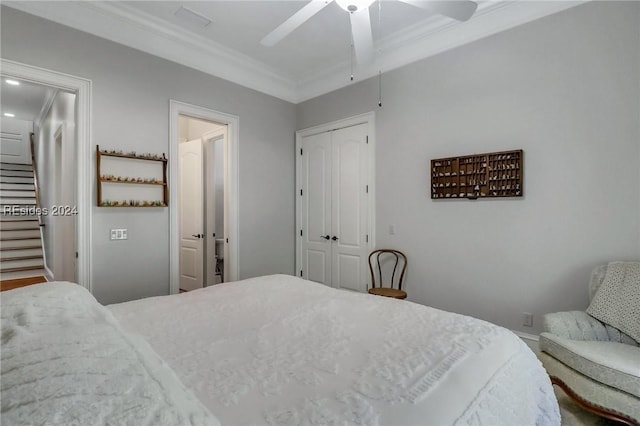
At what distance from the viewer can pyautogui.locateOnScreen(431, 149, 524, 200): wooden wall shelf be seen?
2586 mm

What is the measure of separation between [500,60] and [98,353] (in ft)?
10.8

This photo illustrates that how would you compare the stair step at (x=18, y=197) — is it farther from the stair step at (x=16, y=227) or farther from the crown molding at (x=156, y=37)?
the crown molding at (x=156, y=37)

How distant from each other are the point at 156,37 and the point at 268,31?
1058 mm

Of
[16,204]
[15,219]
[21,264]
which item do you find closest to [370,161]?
[21,264]

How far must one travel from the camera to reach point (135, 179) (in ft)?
9.33

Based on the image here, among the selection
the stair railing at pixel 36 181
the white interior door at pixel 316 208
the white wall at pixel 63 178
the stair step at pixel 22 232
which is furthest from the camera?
the stair railing at pixel 36 181

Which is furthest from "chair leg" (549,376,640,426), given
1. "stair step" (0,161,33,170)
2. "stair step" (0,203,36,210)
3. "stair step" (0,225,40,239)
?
"stair step" (0,161,33,170)

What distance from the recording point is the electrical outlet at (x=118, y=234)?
2723 mm

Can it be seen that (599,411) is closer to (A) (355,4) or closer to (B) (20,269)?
(A) (355,4)

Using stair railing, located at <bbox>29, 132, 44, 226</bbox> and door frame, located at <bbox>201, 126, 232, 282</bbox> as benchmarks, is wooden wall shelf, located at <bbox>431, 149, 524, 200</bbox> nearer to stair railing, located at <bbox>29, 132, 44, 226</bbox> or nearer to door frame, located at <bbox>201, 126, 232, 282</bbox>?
door frame, located at <bbox>201, 126, 232, 282</bbox>

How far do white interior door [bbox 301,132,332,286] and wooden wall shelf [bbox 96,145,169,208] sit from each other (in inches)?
70.2

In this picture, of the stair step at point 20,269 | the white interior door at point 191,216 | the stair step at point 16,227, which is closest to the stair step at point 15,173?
the stair step at point 16,227

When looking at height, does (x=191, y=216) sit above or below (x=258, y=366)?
above

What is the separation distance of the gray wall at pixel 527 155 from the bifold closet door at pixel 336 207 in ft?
1.24
